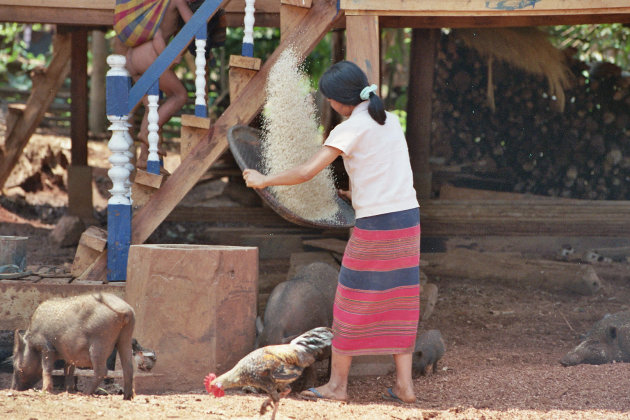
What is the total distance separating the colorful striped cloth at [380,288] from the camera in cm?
406

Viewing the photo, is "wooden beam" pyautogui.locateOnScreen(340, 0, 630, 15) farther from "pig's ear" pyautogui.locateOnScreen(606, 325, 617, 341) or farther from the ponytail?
"pig's ear" pyautogui.locateOnScreen(606, 325, 617, 341)

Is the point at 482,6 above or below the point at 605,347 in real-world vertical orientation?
above

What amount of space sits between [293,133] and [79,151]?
17.3ft

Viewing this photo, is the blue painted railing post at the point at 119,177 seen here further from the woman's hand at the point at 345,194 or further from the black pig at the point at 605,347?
the black pig at the point at 605,347

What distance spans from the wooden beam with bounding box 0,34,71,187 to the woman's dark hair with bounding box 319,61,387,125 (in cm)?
556

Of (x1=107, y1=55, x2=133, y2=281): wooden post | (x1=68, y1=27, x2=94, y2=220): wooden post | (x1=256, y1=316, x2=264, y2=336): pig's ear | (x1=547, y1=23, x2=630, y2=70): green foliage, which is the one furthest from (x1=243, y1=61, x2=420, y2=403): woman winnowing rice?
(x1=547, y1=23, x2=630, y2=70): green foliage

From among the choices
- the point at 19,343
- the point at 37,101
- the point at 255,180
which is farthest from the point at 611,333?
the point at 37,101

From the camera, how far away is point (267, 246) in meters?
8.05

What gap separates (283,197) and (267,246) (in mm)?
3318

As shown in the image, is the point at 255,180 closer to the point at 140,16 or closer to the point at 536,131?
the point at 140,16

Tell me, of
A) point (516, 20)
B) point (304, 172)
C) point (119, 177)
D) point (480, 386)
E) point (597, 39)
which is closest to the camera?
point (304, 172)

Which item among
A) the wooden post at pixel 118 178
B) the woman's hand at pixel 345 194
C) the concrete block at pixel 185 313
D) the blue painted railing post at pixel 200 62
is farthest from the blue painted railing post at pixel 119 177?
the woman's hand at pixel 345 194

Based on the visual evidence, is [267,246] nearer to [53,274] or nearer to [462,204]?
[462,204]

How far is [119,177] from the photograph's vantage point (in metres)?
4.98
